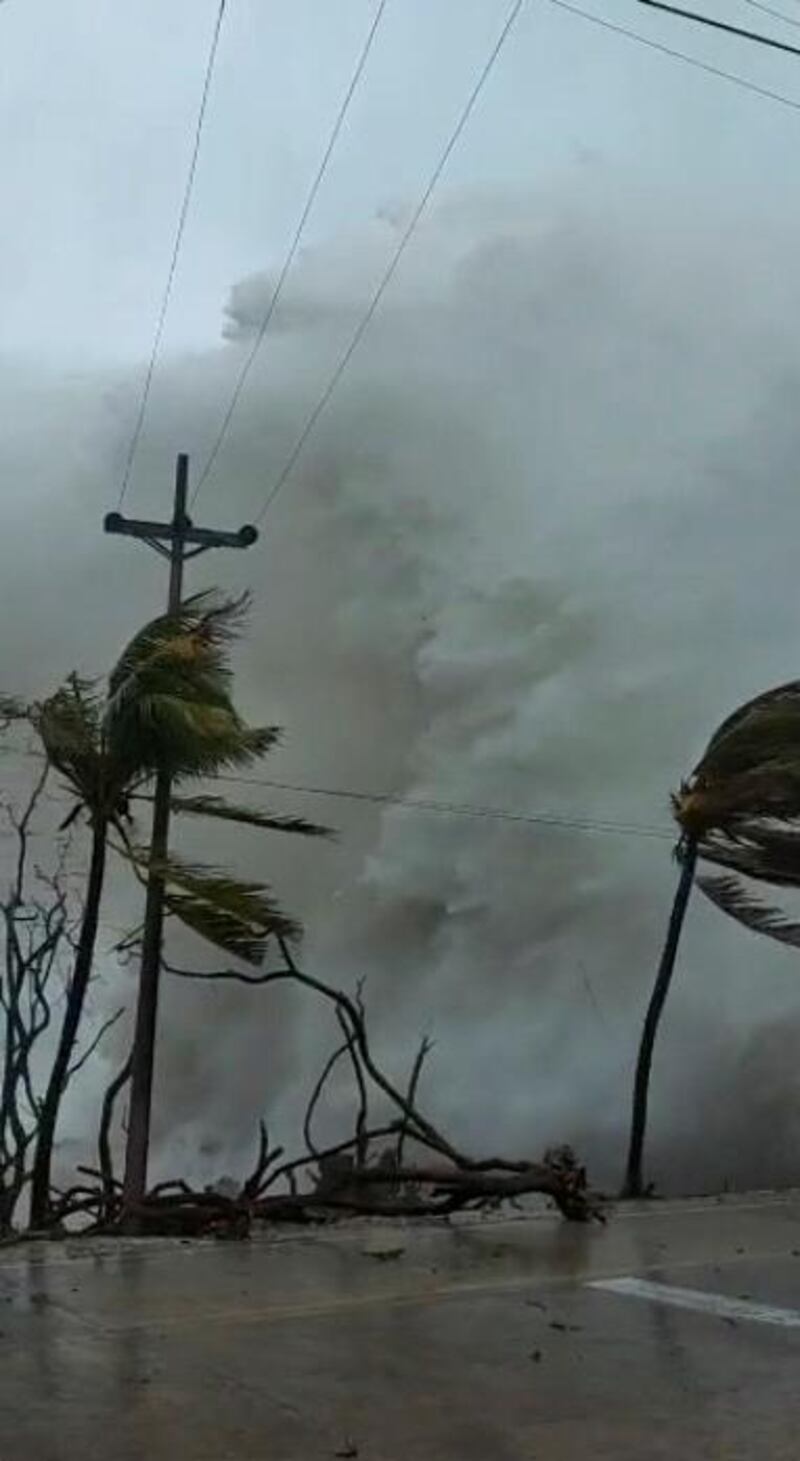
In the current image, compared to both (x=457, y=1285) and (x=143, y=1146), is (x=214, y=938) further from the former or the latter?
(x=457, y=1285)

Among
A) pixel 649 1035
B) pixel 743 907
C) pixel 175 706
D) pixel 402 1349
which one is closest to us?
pixel 402 1349

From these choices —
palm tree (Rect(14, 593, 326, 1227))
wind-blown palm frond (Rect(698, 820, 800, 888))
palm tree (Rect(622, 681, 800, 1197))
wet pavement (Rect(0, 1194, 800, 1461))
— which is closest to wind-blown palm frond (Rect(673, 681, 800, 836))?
palm tree (Rect(622, 681, 800, 1197))

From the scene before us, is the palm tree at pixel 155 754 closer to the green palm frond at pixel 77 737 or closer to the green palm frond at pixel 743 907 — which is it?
the green palm frond at pixel 77 737

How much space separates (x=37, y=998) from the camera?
18.3 m

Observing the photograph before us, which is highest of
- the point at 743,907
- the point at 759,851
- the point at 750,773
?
the point at 750,773

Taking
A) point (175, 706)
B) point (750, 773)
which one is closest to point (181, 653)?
point (175, 706)

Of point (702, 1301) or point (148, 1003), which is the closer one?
point (702, 1301)

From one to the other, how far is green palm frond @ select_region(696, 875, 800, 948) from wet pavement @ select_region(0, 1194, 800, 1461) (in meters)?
8.10

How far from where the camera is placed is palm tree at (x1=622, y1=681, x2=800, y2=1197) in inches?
688

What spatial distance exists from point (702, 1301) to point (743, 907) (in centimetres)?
1065

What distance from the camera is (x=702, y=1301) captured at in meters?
8.87

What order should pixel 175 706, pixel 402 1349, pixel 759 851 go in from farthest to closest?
pixel 759 851 < pixel 175 706 < pixel 402 1349

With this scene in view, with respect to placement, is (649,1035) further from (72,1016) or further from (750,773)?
(72,1016)

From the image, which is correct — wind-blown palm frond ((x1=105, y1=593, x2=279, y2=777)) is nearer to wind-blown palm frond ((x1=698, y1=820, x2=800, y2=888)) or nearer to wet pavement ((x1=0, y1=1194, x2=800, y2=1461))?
wet pavement ((x1=0, y1=1194, x2=800, y2=1461))
